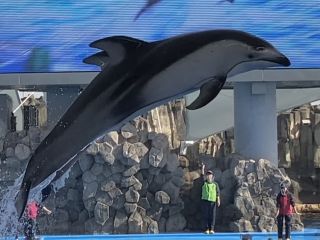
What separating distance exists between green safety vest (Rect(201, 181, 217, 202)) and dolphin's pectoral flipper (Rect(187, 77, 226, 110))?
7.56 metres

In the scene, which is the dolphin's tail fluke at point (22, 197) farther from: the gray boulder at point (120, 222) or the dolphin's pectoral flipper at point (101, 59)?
the gray boulder at point (120, 222)

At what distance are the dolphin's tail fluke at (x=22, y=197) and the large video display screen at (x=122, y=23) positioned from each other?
9068 mm

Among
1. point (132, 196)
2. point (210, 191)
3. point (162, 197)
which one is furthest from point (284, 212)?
point (132, 196)

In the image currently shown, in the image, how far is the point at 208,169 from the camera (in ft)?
43.5

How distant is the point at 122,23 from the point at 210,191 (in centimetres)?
387

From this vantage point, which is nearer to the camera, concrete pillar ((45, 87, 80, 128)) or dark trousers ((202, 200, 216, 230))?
dark trousers ((202, 200, 216, 230))

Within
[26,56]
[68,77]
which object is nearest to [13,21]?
[26,56]

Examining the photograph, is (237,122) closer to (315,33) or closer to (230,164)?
(230,164)

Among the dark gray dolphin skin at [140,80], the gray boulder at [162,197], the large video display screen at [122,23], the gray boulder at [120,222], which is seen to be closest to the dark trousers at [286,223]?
the gray boulder at [162,197]

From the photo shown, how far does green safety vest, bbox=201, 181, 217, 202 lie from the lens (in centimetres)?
1187

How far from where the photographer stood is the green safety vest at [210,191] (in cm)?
1187

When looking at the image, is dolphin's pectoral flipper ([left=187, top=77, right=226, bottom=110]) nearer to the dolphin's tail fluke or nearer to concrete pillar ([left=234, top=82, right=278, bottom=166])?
the dolphin's tail fluke

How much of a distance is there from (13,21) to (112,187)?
381 cm

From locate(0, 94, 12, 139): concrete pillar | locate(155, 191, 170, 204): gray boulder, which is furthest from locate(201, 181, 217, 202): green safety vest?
locate(0, 94, 12, 139): concrete pillar
